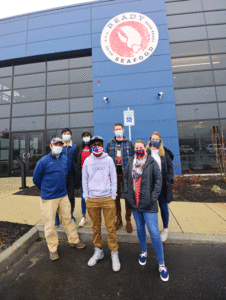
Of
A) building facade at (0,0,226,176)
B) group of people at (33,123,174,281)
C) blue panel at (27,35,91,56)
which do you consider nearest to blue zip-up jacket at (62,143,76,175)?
group of people at (33,123,174,281)

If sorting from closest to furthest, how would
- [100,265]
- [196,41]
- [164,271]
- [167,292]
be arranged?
[167,292] → [164,271] → [100,265] → [196,41]

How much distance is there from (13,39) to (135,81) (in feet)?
28.2

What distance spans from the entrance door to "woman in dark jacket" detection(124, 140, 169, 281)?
824 centimetres

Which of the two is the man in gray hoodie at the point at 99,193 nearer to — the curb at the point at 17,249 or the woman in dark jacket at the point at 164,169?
the woman in dark jacket at the point at 164,169

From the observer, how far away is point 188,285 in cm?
181

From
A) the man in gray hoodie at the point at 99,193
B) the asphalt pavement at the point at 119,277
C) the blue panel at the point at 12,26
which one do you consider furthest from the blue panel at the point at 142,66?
the asphalt pavement at the point at 119,277

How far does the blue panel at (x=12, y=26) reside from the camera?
30.1 ft

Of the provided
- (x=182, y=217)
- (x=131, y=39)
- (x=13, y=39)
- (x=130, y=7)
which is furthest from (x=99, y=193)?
(x=13, y=39)

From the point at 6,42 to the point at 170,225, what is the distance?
13.6 m

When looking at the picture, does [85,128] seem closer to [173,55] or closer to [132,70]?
[132,70]

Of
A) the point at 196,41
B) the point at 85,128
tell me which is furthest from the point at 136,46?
the point at 85,128

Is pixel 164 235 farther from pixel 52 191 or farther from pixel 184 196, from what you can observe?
pixel 184 196

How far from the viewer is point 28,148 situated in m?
9.00

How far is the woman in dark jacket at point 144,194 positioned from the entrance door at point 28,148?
27.0 ft
